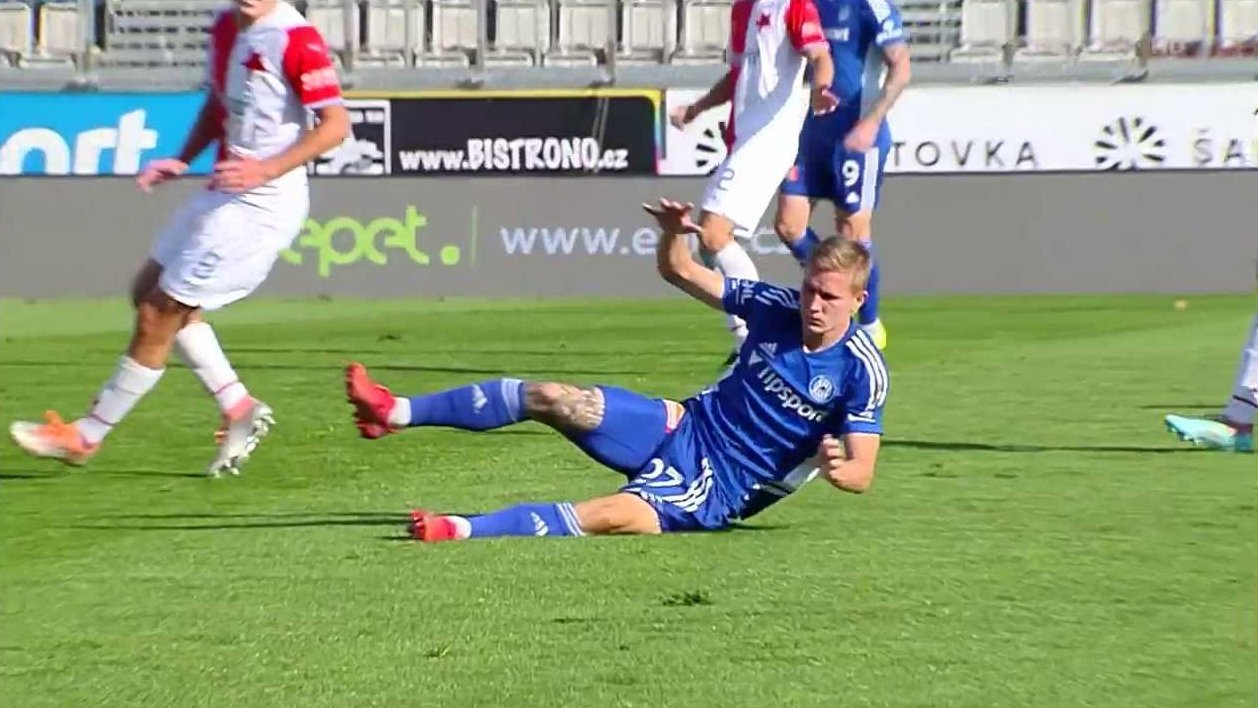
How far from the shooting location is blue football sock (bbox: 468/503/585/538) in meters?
6.83

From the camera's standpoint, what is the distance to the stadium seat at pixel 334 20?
80.7 ft

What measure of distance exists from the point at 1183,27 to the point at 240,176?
18249 millimetres

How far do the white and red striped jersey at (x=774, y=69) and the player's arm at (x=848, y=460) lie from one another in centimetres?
438

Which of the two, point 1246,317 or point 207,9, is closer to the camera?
point 1246,317

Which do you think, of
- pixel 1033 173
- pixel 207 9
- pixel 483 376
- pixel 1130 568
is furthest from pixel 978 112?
pixel 1130 568

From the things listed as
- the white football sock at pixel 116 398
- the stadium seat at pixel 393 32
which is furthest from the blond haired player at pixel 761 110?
the stadium seat at pixel 393 32

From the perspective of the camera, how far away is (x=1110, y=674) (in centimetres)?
525

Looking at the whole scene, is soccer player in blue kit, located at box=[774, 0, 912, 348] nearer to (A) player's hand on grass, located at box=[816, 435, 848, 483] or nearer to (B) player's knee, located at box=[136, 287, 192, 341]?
(B) player's knee, located at box=[136, 287, 192, 341]

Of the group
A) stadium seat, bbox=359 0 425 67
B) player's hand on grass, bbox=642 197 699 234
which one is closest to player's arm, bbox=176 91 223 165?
player's hand on grass, bbox=642 197 699 234

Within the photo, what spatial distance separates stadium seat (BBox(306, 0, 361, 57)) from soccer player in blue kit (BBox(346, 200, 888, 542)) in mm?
17859

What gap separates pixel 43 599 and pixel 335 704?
5.26 feet

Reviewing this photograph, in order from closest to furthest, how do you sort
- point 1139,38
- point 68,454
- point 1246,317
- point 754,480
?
point 754,480 < point 68,454 < point 1246,317 < point 1139,38

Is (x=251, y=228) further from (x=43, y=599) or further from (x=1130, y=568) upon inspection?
(x=1130, y=568)

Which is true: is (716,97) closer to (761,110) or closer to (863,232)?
(761,110)
